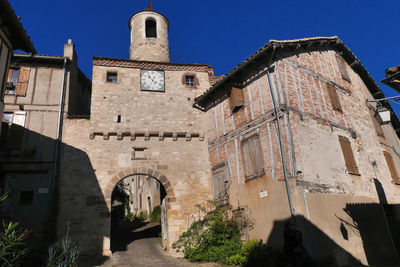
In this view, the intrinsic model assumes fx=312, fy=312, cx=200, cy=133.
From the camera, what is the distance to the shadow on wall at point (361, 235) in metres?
8.51

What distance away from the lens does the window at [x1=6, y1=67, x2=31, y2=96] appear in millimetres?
12438

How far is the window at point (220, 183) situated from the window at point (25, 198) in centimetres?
682

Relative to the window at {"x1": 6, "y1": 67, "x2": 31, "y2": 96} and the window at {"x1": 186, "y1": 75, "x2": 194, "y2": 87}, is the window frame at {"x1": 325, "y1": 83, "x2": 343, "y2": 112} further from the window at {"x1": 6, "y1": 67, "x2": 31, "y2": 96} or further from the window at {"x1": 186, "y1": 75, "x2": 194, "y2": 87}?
the window at {"x1": 6, "y1": 67, "x2": 31, "y2": 96}

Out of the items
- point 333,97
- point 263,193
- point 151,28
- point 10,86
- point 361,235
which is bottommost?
point 361,235

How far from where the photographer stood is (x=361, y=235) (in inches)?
393

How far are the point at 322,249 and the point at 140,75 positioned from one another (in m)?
10.2

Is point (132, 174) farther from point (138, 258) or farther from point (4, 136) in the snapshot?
point (4, 136)

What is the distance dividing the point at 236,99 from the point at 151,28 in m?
8.77

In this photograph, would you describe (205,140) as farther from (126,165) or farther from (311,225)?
(311,225)

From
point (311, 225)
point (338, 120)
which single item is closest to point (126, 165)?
point (311, 225)

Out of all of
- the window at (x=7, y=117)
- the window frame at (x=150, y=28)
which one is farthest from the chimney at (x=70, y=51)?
the window frame at (x=150, y=28)

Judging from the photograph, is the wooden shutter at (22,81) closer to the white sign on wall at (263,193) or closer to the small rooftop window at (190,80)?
the small rooftop window at (190,80)

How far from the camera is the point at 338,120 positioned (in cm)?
1171

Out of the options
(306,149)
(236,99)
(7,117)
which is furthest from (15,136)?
(306,149)
